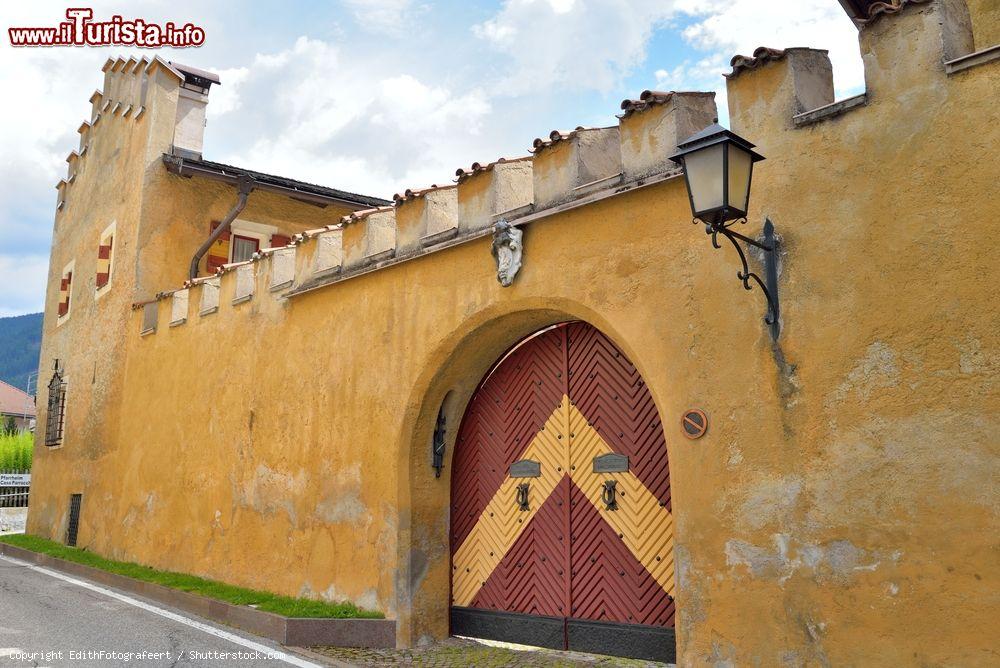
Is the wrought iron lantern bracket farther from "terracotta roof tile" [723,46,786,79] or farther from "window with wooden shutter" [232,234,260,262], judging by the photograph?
"window with wooden shutter" [232,234,260,262]

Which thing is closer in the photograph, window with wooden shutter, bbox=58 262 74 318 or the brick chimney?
the brick chimney

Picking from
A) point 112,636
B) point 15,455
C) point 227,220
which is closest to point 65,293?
point 227,220

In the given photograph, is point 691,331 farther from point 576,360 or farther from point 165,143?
point 165,143

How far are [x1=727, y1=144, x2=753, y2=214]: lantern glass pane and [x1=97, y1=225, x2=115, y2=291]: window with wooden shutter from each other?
43.0 ft

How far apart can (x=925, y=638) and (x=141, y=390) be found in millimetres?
11495

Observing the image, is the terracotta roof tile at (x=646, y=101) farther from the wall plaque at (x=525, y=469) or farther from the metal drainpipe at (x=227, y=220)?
the metal drainpipe at (x=227, y=220)

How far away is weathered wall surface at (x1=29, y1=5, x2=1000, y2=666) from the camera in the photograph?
4.36m

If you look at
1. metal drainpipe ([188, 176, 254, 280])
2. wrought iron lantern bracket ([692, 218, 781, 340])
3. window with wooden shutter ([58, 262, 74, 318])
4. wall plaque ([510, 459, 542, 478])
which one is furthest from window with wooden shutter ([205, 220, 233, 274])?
wrought iron lantern bracket ([692, 218, 781, 340])

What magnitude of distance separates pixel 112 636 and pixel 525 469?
398cm

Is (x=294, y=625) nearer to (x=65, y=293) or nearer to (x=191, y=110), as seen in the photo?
(x=191, y=110)

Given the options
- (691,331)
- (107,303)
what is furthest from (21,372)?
(691,331)

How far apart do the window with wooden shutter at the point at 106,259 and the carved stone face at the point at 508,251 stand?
10.6 meters

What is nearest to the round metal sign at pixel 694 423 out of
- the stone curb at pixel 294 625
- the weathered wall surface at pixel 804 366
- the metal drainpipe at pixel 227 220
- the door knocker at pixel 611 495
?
the weathered wall surface at pixel 804 366

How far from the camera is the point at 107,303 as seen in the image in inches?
580
